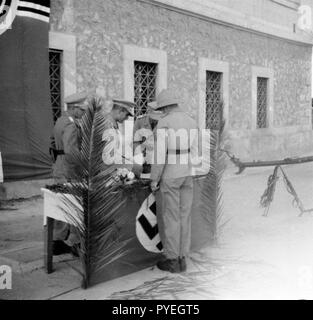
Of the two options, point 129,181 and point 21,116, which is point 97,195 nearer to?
point 129,181

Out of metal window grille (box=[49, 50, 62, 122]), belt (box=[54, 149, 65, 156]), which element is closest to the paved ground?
belt (box=[54, 149, 65, 156])

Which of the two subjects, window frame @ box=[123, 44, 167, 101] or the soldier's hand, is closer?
the soldier's hand

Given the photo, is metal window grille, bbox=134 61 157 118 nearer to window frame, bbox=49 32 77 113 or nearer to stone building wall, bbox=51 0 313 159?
stone building wall, bbox=51 0 313 159

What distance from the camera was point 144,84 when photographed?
31.8 ft

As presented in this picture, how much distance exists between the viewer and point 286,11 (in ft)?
48.5

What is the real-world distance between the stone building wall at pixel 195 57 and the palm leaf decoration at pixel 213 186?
3540mm

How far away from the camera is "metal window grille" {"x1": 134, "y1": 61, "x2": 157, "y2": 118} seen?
9.52 m

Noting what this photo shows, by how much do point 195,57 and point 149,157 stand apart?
6.51m

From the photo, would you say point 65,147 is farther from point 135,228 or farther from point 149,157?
point 135,228

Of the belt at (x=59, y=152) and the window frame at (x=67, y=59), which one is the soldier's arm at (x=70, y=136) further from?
the window frame at (x=67, y=59)

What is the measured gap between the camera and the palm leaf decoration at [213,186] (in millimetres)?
5297

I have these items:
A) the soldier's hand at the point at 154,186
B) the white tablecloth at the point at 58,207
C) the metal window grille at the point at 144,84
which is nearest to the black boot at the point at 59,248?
the white tablecloth at the point at 58,207

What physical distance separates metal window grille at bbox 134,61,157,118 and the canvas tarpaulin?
2.36 metres
